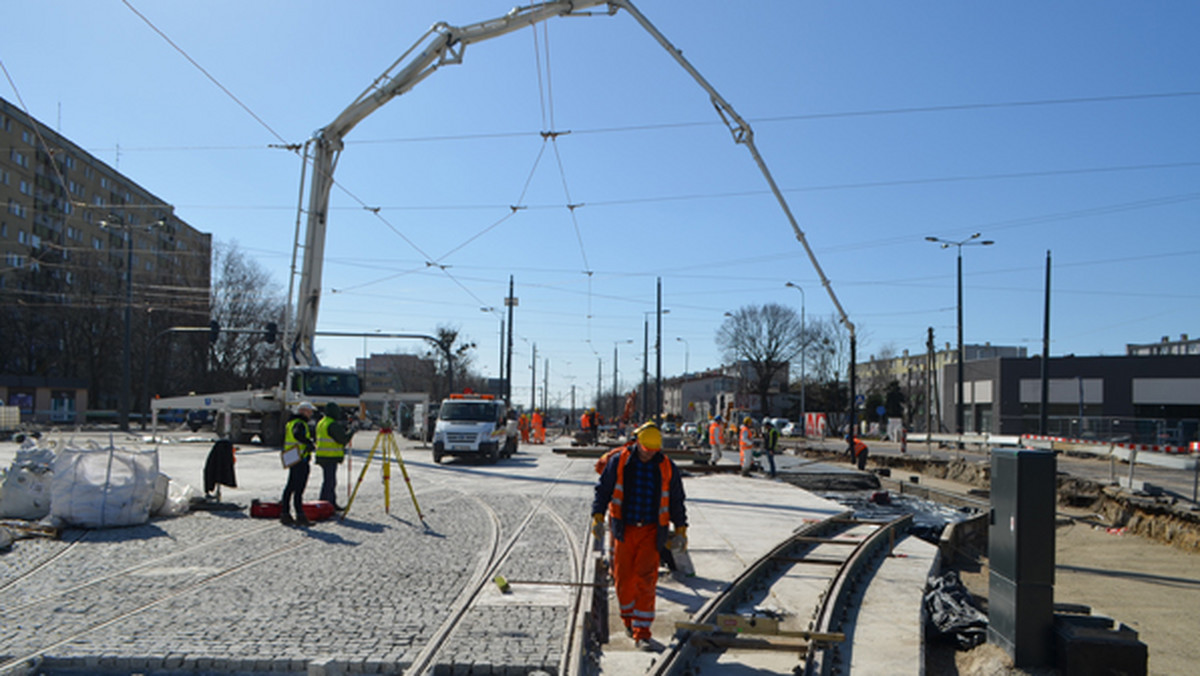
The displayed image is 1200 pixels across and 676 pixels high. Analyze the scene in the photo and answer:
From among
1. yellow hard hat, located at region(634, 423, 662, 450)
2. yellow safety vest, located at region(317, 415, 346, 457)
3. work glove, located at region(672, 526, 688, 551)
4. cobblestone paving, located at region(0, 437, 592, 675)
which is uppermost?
yellow hard hat, located at region(634, 423, 662, 450)

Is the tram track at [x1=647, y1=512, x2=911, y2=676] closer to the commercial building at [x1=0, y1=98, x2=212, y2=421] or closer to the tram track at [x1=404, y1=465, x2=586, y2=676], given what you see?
the tram track at [x1=404, y1=465, x2=586, y2=676]

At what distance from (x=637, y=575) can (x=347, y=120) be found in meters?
21.4

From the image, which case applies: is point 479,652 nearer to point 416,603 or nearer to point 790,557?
point 416,603

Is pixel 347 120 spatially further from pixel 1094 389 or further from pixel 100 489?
pixel 1094 389

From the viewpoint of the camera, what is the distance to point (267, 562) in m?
9.01

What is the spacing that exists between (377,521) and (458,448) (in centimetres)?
1284

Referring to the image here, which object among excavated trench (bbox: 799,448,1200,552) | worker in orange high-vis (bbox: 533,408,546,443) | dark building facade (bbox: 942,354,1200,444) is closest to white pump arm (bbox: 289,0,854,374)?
excavated trench (bbox: 799,448,1200,552)

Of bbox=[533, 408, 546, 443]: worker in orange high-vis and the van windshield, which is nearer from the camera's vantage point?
the van windshield

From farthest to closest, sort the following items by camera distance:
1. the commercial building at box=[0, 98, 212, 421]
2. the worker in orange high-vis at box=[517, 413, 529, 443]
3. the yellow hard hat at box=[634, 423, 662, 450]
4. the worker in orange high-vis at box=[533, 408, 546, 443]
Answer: the commercial building at box=[0, 98, 212, 421] → the worker in orange high-vis at box=[517, 413, 529, 443] → the worker in orange high-vis at box=[533, 408, 546, 443] → the yellow hard hat at box=[634, 423, 662, 450]

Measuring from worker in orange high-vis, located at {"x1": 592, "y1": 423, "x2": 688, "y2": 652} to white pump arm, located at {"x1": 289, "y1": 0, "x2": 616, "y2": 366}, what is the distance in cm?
1326

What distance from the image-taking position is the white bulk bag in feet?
35.6

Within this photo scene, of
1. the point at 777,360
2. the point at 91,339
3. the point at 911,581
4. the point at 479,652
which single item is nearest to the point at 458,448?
the point at 911,581

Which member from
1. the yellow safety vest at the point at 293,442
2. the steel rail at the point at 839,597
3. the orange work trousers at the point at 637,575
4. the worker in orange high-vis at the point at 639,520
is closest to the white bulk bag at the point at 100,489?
the yellow safety vest at the point at 293,442

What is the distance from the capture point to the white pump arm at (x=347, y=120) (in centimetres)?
1991
